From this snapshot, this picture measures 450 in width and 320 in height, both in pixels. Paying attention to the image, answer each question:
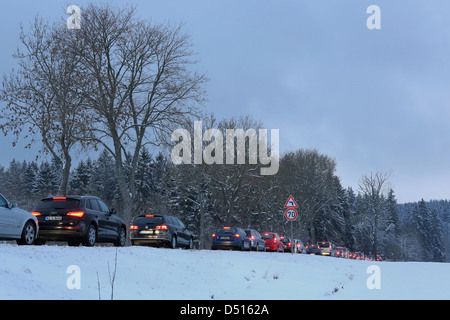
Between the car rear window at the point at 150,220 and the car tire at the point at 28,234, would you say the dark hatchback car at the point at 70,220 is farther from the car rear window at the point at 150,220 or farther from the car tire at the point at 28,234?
the car rear window at the point at 150,220

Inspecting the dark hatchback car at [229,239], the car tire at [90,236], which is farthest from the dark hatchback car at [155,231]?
the dark hatchback car at [229,239]

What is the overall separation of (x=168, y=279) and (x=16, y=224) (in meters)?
4.69

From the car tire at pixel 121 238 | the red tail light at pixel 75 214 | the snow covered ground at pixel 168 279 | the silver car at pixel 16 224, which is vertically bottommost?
the snow covered ground at pixel 168 279

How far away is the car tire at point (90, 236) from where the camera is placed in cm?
1669

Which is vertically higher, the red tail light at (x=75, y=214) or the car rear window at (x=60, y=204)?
the car rear window at (x=60, y=204)

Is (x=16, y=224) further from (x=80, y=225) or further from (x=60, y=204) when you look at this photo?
(x=60, y=204)

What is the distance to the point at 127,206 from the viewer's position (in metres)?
29.8

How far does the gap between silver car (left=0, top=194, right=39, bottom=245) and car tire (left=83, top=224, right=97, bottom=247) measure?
6.56 feet

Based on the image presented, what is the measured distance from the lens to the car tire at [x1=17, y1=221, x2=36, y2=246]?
47.3 ft

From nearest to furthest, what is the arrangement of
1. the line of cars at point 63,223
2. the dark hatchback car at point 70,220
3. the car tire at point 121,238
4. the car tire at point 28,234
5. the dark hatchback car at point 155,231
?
1. the line of cars at point 63,223
2. the car tire at point 28,234
3. the dark hatchback car at point 70,220
4. the car tire at point 121,238
5. the dark hatchback car at point 155,231

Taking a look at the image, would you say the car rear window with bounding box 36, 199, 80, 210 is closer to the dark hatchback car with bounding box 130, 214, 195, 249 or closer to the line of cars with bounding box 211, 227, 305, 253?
the dark hatchback car with bounding box 130, 214, 195, 249

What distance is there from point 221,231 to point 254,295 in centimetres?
1832

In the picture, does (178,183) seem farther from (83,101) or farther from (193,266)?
(193,266)
